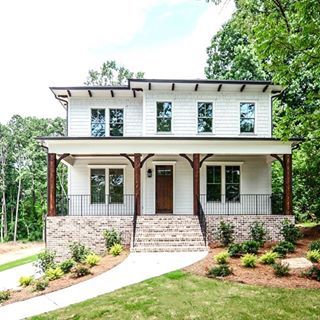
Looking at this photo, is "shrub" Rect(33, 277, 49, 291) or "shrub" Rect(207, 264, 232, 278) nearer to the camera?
"shrub" Rect(33, 277, 49, 291)

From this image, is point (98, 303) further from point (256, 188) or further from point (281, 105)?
point (281, 105)

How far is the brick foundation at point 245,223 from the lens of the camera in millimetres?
16031

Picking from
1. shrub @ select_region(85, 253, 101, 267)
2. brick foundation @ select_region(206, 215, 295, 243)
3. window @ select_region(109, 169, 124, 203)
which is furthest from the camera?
window @ select_region(109, 169, 124, 203)

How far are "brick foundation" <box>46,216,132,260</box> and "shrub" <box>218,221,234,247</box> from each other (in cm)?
370

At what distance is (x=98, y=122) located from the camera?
64.2ft

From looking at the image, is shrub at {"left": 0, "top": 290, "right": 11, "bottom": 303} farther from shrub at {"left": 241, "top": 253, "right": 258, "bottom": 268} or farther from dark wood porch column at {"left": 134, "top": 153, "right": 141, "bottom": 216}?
dark wood porch column at {"left": 134, "top": 153, "right": 141, "bottom": 216}

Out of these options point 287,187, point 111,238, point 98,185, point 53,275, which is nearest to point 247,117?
point 287,187

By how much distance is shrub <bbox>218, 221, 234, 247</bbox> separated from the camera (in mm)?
15163

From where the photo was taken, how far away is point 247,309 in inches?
Result: 292

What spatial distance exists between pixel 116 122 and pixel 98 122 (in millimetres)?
913

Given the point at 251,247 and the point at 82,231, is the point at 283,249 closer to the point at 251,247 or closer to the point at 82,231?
the point at 251,247

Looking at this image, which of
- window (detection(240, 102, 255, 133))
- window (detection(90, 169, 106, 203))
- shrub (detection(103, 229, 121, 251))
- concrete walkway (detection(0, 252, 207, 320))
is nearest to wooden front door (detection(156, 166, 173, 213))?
window (detection(90, 169, 106, 203))

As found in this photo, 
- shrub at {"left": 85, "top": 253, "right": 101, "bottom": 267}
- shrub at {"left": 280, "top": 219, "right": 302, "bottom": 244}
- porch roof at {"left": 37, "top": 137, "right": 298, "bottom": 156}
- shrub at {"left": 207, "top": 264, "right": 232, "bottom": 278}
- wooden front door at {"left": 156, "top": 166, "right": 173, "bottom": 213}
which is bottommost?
shrub at {"left": 85, "top": 253, "right": 101, "bottom": 267}

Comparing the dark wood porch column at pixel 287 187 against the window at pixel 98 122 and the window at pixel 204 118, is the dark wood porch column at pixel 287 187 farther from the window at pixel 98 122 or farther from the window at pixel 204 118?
the window at pixel 98 122
